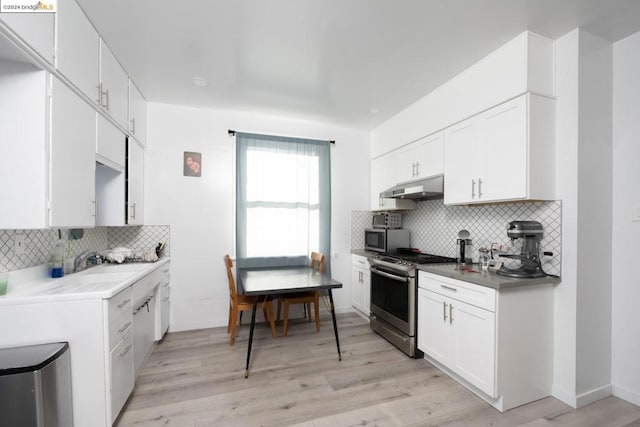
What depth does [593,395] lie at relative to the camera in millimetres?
1949

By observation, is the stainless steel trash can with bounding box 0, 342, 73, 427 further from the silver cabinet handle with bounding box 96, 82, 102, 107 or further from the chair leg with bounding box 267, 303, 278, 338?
the chair leg with bounding box 267, 303, 278, 338

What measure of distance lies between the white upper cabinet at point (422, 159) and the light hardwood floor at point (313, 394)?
76.0 inches

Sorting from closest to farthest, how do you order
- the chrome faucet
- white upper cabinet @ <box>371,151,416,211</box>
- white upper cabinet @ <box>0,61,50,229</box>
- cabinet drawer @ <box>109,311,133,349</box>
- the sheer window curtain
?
white upper cabinet @ <box>0,61,50,229</box>
cabinet drawer @ <box>109,311,133,349</box>
the chrome faucet
the sheer window curtain
white upper cabinet @ <box>371,151,416,211</box>

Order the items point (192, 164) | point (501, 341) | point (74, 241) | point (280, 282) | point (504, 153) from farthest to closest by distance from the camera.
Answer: point (192, 164) < point (280, 282) < point (74, 241) < point (504, 153) < point (501, 341)

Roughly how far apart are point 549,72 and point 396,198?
1.87 meters

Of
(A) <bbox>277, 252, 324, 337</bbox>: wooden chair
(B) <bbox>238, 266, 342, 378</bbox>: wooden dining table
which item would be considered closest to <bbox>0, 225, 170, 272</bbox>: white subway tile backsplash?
(B) <bbox>238, 266, 342, 378</bbox>: wooden dining table

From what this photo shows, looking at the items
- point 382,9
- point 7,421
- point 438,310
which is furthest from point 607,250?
point 7,421

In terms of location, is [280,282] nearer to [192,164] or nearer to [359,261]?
[359,261]

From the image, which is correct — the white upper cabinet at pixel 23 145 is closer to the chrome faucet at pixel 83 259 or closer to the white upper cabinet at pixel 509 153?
the chrome faucet at pixel 83 259

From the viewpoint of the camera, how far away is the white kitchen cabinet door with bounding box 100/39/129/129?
2.04 meters

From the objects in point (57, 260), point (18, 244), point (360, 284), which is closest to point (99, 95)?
point (18, 244)

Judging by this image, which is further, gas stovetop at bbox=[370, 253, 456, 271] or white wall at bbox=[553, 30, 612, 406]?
gas stovetop at bbox=[370, 253, 456, 271]

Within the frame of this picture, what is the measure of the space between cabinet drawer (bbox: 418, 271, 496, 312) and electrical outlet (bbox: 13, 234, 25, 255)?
312 cm

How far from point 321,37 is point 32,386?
8.71 feet
